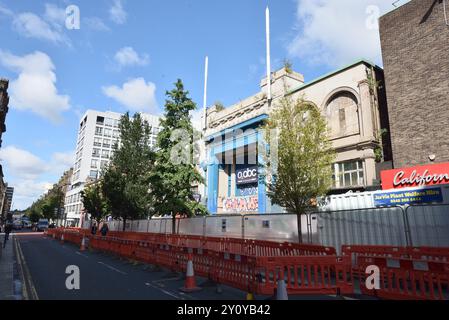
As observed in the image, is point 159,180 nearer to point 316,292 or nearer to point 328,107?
point 328,107

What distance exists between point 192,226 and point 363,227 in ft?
40.4

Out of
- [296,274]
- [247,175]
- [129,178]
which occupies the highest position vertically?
[247,175]

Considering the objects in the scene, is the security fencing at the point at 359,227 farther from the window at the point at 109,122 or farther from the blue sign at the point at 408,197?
the window at the point at 109,122

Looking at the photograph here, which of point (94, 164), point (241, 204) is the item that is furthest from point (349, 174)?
point (94, 164)

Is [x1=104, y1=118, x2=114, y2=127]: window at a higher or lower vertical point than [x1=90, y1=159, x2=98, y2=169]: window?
higher

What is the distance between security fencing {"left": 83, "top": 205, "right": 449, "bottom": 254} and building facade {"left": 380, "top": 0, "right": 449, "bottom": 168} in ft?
21.5

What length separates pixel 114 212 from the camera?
2694 cm

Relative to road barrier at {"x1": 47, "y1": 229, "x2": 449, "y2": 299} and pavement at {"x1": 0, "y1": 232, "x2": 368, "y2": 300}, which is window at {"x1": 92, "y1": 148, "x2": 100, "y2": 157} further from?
road barrier at {"x1": 47, "y1": 229, "x2": 449, "y2": 299}

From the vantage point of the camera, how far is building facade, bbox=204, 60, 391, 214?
1834 centimetres

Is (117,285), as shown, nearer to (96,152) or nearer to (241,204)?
(241,204)

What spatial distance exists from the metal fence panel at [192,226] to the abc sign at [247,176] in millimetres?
9893

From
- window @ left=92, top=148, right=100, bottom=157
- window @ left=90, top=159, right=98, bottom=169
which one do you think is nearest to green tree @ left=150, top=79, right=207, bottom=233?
window @ left=90, top=159, right=98, bottom=169

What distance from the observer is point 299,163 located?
43.2ft

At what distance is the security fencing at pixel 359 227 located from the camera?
9750 millimetres
